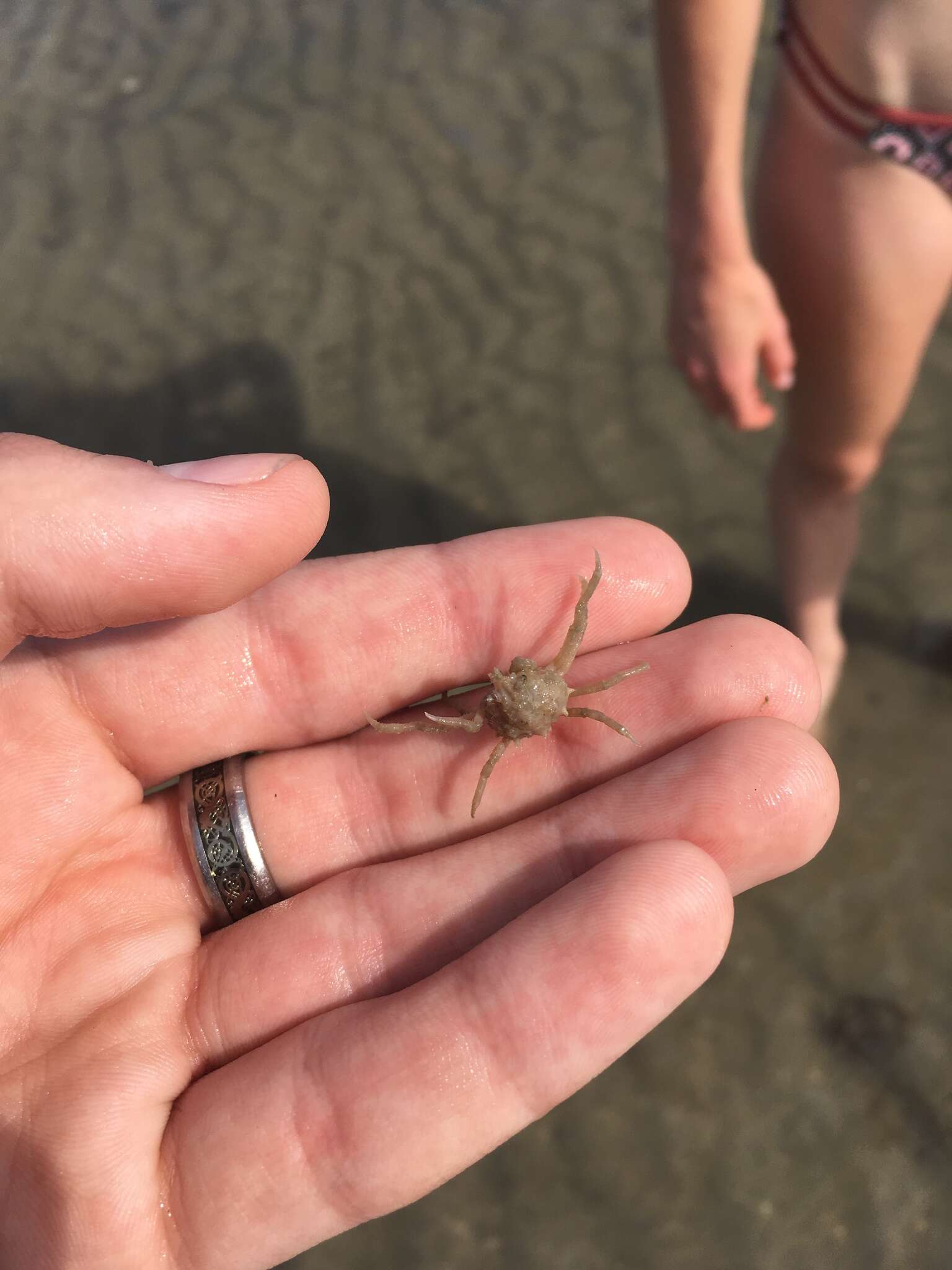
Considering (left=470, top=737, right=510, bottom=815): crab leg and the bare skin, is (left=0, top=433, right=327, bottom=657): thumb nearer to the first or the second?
(left=470, top=737, right=510, bottom=815): crab leg

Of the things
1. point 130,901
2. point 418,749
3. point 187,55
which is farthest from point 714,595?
point 187,55

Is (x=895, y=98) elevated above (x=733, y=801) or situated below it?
above

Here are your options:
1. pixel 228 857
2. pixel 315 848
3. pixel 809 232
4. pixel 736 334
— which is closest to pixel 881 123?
pixel 809 232

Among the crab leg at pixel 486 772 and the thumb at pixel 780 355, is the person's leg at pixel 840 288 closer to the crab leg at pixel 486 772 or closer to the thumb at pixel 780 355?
the thumb at pixel 780 355

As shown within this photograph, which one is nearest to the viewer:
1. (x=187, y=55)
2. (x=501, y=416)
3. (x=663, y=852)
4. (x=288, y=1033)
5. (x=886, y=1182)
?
(x=663, y=852)

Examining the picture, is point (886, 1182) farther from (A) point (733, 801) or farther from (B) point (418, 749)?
(B) point (418, 749)

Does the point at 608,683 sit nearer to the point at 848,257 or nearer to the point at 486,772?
the point at 486,772
